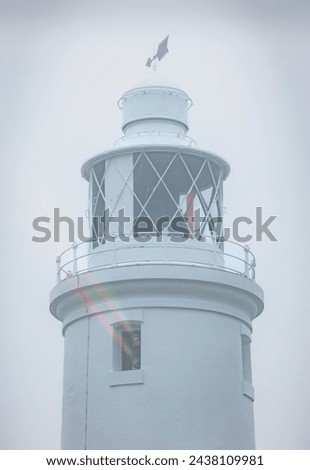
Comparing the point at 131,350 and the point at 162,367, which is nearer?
the point at 162,367

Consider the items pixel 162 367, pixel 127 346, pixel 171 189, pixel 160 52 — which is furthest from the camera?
pixel 160 52

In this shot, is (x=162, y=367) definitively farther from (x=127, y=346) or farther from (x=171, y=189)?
(x=171, y=189)

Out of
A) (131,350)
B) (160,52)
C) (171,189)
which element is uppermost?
(160,52)

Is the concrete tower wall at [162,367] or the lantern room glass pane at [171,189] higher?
the lantern room glass pane at [171,189]

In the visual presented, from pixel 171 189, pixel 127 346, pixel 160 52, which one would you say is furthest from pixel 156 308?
pixel 160 52

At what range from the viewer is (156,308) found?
12.9m

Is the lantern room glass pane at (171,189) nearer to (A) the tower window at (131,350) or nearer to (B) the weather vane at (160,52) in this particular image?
(A) the tower window at (131,350)

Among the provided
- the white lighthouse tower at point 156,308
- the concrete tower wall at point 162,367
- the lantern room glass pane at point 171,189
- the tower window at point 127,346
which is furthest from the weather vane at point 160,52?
the tower window at point 127,346

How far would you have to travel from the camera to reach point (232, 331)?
43.1 ft

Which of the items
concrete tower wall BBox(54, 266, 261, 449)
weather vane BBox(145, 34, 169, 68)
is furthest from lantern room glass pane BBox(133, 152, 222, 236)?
weather vane BBox(145, 34, 169, 68)

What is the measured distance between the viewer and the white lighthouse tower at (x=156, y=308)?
12.6 metres

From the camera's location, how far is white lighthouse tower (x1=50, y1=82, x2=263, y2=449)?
12.6m

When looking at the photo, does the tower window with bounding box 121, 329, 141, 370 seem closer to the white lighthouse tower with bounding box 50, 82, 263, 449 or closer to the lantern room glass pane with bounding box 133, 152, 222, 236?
the white lighthouse tower with bounding box 50, 82, 263, 449

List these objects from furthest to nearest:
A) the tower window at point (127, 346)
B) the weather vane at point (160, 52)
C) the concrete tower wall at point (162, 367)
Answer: the weather vane at point (160, 52), the tower window at point (127, 346), the concrete tower wall at point (162, 367)
